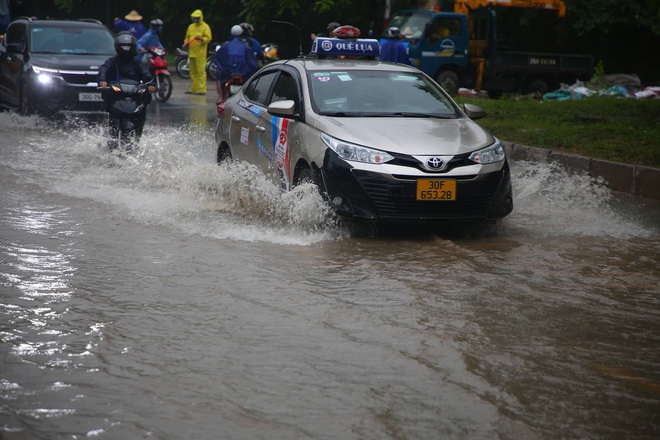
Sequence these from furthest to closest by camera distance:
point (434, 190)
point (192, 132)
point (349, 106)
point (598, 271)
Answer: point (192, 132)
point (349, 106)
point (434, 190)
point (598, 271)

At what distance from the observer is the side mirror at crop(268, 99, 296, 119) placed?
7.83 meters

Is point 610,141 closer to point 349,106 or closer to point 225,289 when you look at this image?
point 349,106

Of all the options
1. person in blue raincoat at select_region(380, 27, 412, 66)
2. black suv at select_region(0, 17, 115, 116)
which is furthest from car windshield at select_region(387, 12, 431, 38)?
black suv at select_region(0, 17, 115, 116)

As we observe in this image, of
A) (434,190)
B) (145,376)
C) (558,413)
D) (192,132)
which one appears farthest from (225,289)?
(192,132)

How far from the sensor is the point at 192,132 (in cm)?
1457

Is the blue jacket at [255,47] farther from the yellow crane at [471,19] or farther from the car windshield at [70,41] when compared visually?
the yellow crane at [471,19]

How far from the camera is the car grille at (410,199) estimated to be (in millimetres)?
7055

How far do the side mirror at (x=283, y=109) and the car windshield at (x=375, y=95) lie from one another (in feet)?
0.65

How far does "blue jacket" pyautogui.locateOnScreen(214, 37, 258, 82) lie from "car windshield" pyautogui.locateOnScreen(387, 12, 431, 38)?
6330 mm

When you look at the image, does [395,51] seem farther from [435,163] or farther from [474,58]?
[435,163]

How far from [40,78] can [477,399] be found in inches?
488

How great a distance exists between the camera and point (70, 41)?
16.0m

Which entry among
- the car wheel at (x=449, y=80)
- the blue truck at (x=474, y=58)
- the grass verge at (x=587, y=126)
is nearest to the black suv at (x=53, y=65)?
the grass verge at (x=587, y=126)

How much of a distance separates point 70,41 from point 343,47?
771 cm
